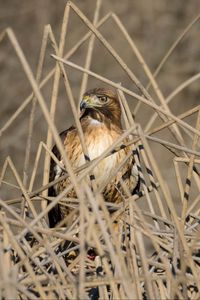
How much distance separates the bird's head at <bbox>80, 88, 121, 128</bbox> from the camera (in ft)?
24.6

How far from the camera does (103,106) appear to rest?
25.1 feet

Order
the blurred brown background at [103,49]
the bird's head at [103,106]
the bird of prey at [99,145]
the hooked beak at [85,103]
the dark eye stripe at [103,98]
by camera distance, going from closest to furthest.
A: the hooked beak at [85,103], the bird of prey at [99,145], the bird's head at [103,106], the dark eye stripe at [103,98], the blurred brown background at [103,49]

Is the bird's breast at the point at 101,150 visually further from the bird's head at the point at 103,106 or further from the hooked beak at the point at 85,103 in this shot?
the hooked beak at the point at 85,103

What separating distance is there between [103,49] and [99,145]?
934 centimetres

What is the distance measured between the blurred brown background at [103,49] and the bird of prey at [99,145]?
8.00 metres

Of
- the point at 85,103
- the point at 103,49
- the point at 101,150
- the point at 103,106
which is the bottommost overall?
the point at 101,150

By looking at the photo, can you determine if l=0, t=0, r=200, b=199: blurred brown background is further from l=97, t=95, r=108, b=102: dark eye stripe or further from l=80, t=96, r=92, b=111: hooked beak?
l=80, t=96, r=92, b=111: hooked beak

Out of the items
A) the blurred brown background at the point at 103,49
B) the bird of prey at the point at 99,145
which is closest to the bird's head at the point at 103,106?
the bird of prey at the point at 99,145

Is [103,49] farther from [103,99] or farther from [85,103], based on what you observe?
[85,103]

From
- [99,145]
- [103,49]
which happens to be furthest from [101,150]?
[103,49]

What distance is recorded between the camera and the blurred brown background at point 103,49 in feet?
53.2

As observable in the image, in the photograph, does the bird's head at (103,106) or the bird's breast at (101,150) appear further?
the bird's head at (103,106)

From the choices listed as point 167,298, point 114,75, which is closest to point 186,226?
point 167,298

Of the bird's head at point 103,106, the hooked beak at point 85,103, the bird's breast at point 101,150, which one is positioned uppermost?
the bird's head at point 103,106
